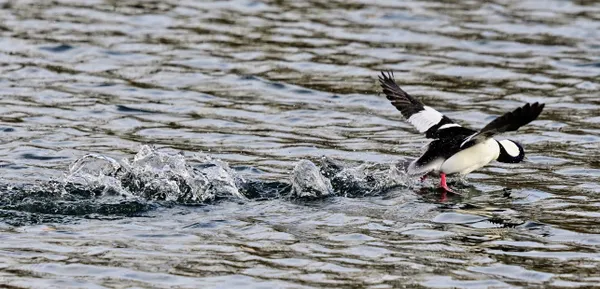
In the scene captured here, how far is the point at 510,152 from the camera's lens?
9984 millimetres

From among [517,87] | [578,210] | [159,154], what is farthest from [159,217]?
[517,87]

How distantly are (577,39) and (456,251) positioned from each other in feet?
27.4

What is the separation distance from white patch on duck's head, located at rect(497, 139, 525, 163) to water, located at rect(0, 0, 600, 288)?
23cm

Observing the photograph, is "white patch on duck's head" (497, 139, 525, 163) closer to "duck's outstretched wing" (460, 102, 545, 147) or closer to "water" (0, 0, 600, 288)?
"water" (0, 0, 600, 288)

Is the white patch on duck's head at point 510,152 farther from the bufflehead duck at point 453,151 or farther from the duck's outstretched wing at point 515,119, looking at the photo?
the duck's outstretched wing at point 515,119

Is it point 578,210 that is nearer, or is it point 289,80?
point 578,210

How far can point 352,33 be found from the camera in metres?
15.6

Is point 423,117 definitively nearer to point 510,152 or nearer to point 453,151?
point 453,151

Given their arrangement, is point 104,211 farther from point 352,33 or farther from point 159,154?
point 352,33

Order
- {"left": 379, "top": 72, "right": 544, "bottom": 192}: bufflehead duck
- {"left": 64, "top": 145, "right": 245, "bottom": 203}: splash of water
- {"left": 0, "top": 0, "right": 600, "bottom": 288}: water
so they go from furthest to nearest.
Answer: {"left": 379, "top": 72, "right": 544, "bottom": 192}: bufflehead duck, {"left": 64, "top": 145, "right": 245, "bottom": 203}: splash of water, {"left": 0, "top": 0, "right": 600, "bottom": 288}: water

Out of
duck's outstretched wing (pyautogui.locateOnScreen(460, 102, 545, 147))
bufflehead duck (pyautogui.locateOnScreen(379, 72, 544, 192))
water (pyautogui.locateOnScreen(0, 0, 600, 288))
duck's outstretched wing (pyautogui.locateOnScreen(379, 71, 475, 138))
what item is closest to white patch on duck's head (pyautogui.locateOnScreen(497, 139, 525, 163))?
bufflehead duck (pyautogui.locateOnScreen(379, 72, 544, 192))

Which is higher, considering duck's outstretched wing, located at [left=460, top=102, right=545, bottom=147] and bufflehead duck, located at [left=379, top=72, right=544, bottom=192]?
duck's outstretched wing, located at [left=460, top=102, right=545, bottom=147]

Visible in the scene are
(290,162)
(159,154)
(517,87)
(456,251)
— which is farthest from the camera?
(517,87)

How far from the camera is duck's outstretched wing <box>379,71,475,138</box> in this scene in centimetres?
985
